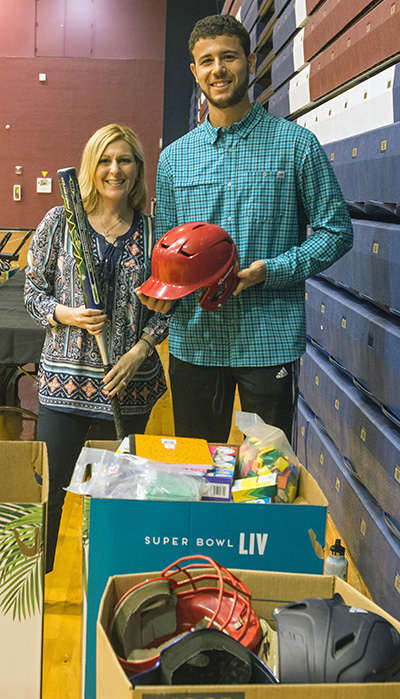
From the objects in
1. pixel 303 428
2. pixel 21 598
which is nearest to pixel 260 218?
pixel 21 598

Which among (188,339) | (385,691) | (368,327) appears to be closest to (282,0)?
(368,327)

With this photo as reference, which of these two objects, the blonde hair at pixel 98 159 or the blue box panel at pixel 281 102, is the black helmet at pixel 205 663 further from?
the blue box panel at pixel 281 102

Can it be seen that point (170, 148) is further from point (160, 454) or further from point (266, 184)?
point (160, 454)

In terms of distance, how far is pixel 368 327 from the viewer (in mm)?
2537

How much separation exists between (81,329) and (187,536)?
95 centimetres

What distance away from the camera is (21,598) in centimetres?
124

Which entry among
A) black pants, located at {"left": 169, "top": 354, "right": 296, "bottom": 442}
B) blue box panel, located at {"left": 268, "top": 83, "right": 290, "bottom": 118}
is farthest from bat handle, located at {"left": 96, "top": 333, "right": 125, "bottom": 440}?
blue box panel, located at {"left": 268, "top": 83, "right": 290, "bottom": 118}

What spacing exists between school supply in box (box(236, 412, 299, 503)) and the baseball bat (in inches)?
21.6

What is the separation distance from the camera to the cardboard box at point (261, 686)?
0.80m

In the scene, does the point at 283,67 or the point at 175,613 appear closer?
the point at 175,613

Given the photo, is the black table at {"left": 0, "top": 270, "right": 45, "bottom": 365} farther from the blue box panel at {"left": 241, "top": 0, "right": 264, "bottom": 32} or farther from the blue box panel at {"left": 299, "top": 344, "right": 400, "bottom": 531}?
the blue box panel at {"left": 241, "top": 0, "right": 264, "bottom": 32}

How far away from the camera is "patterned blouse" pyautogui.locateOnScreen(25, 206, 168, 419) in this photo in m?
2.08

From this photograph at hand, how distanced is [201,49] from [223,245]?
0.55m

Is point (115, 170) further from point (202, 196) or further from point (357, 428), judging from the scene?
point (357, 428)
